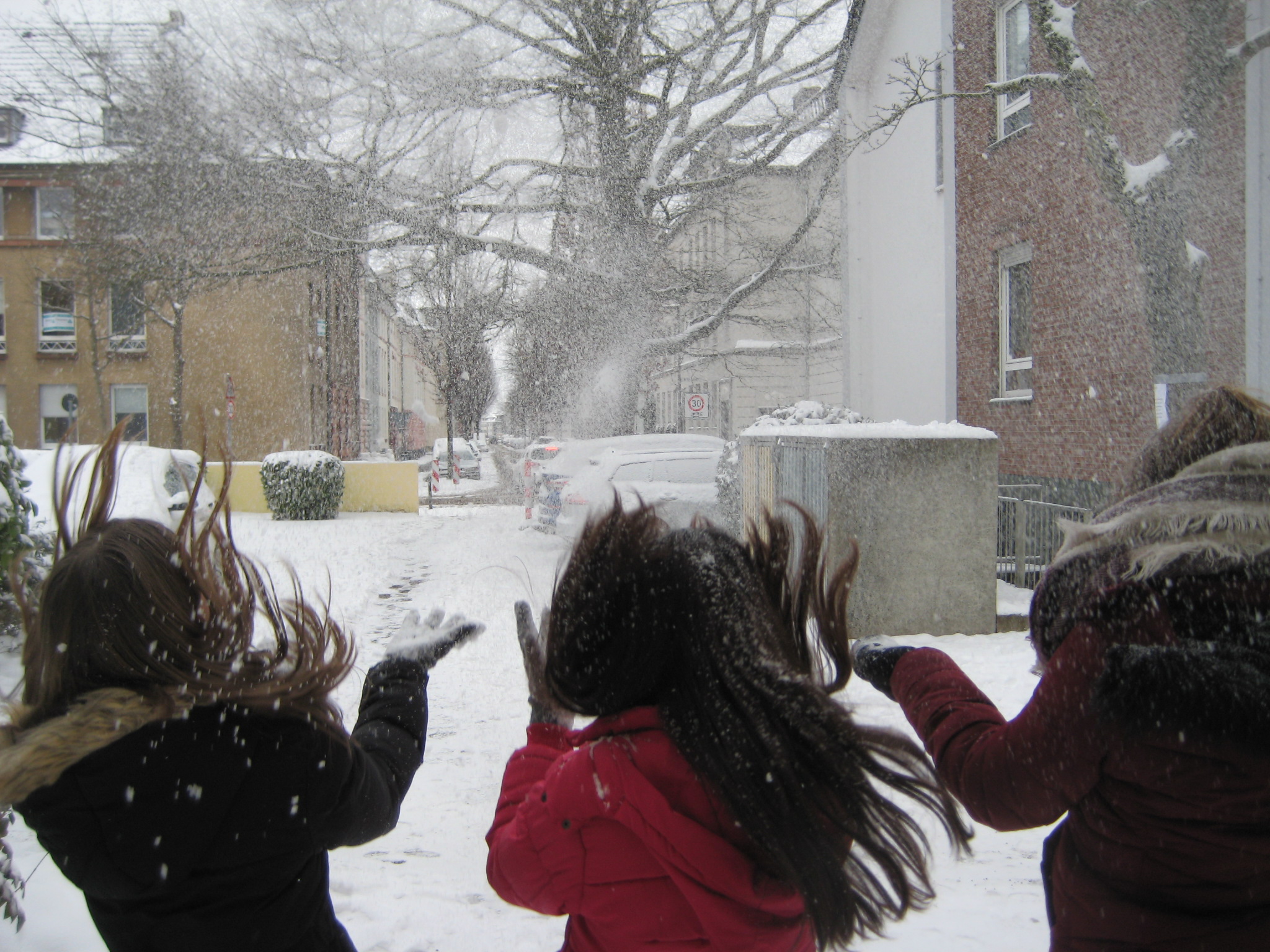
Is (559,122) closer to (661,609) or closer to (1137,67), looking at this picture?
(1137,67)

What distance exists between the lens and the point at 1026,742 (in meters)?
1.14

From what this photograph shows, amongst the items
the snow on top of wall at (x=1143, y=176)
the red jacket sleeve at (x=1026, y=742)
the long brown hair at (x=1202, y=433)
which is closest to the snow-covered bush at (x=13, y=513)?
the red jacket sleeve at (x=1026, y=742)

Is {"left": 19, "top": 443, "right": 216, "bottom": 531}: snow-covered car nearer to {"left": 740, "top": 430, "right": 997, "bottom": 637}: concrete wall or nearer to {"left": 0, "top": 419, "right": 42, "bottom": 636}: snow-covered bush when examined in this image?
{"left": 0, "top": 419, "right": 42, "bottom": 636}: snow-covered bush

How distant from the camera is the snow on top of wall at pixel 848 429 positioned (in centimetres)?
564

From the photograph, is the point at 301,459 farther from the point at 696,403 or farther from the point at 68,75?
the point at 696,403

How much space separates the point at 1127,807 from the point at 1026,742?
14 cm

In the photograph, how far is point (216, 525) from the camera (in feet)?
4.22

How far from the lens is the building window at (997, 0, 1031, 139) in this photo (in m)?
9.84

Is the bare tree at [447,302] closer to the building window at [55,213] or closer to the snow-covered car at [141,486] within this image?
the building window at [55,213]

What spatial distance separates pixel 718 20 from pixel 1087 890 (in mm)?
15268

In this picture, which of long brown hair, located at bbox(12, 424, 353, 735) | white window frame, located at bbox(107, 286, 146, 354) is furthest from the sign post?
white window frame, located at bbox(107, 286, 146, 354)

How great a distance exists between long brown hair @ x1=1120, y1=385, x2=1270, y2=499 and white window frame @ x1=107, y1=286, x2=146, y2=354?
636 inches

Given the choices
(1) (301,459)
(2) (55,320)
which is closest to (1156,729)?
(1) (301,459)

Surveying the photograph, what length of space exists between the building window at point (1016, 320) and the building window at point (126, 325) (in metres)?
12.9
